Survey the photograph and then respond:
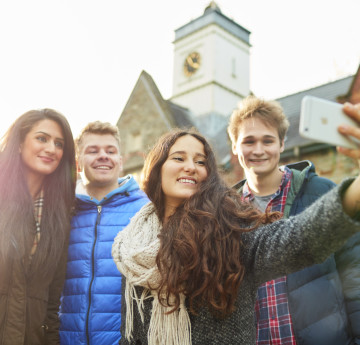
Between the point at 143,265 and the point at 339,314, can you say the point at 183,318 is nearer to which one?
the point at 143,265

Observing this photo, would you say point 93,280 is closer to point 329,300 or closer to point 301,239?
Result: point 329,300

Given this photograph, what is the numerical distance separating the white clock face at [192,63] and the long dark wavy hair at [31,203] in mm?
21972

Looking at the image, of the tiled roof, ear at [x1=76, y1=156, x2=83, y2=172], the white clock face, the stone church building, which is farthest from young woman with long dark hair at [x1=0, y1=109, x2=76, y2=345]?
the white clock face

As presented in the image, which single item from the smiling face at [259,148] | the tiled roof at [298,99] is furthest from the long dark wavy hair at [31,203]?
the tiled roof at [298,99]

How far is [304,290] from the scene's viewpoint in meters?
2.38

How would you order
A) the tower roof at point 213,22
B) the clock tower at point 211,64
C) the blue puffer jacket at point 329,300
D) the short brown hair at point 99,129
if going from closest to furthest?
Result: the blue puffer jacket at point 329,300
the short brown hair at point 99,129
the clock tower at point 211,64
the tower roof at point 213,22

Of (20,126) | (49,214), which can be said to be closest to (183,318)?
(49,214)

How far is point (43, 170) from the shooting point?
315cm

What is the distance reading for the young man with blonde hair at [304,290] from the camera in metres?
2.31

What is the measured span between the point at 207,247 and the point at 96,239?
4.71 feet

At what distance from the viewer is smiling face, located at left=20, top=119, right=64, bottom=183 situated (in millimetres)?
3150

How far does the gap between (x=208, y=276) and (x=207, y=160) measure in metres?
0.78

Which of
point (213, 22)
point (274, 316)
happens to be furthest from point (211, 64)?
point (274, 316)

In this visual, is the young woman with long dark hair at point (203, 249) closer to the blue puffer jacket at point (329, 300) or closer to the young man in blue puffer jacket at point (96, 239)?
the blue puffer jacket at point (329, 300)
